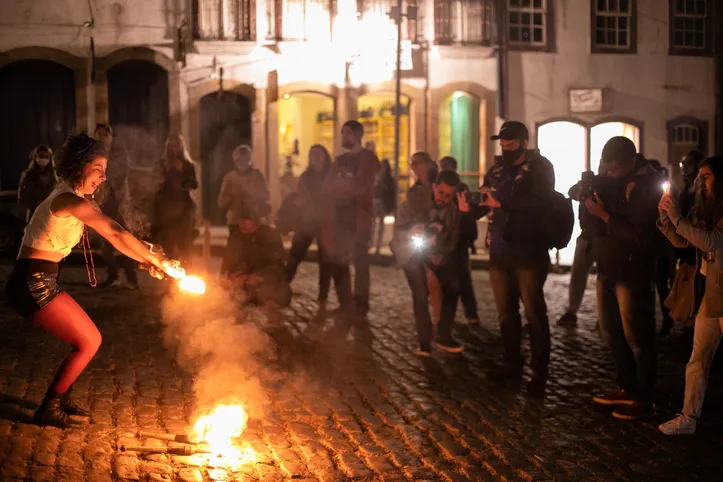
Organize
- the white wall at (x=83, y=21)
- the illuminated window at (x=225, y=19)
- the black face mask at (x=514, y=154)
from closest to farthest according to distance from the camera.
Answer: the black face mask at (x=514, y=154), the white wall at (x=83, y=21), the illuminated window at (x=225, y=19)

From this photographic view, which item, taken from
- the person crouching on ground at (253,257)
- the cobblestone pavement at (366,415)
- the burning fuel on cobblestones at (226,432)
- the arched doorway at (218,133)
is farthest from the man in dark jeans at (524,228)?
the arched doorway at (218,133)

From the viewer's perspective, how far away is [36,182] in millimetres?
12820

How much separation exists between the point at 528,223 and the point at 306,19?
1658 cm

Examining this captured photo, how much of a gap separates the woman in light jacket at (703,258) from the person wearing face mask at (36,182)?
868 centimetres

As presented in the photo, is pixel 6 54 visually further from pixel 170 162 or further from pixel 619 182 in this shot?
pixel 619 182

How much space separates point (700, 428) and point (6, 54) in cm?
1909

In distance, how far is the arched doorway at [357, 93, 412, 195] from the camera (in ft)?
79.1

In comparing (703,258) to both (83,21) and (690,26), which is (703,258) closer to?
(83,21)

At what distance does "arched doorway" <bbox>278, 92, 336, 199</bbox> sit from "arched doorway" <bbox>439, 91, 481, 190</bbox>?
2652 mm

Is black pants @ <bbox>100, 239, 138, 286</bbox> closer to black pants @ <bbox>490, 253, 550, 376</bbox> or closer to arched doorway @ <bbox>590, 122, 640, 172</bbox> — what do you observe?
black pants @ <bbox>490, 253, 550, 376</bbox>

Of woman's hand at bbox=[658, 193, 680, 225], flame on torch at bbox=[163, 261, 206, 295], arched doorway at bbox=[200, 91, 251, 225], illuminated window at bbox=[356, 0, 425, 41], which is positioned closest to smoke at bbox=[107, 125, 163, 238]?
flame on torch at bbox=[163, 261, 206, 295]

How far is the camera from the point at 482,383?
7898 millimetres

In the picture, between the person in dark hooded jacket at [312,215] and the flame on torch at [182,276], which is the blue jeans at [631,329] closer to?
the flame on torch at [182,276]

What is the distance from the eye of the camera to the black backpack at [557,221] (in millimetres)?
7555
